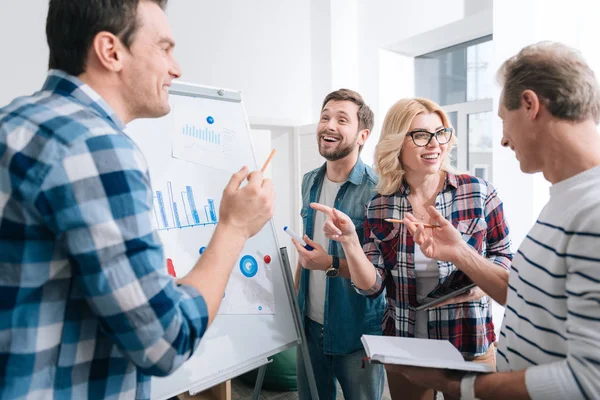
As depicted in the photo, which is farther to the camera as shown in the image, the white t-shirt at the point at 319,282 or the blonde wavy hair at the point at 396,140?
the white t-shirt at the point at 319,282

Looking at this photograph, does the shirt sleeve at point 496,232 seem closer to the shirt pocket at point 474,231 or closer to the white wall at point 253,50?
the shirt pocket at point 474,231

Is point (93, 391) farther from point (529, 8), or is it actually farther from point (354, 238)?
point (529, 8)

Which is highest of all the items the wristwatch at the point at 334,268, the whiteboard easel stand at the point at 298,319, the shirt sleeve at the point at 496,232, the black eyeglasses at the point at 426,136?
the black eyeglasses at the point at 426,136

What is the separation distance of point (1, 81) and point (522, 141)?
266 cm

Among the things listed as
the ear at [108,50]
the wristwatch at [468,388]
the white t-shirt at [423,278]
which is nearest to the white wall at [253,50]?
the white t-shirt at [423,278]

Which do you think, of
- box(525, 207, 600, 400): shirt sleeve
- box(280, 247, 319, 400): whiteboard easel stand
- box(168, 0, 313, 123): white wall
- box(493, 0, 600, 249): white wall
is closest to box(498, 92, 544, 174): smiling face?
box(525, 207, 600, 400): shirt sleeve

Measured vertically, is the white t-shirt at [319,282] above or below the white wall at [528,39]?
below

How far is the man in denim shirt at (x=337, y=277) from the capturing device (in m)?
1.48

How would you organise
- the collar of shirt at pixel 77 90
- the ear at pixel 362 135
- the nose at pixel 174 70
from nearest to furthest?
the collar of shirt at pixel 77 90 → the nose at pixel 174 70 → the ear at pixel 362 135

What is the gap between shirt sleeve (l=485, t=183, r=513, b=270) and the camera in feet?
4.31

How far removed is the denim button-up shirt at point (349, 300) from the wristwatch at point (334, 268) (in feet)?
0.28

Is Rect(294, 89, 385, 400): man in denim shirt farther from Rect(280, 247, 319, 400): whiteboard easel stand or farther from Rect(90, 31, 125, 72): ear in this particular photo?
Rect(90, 31, 125, 72): ear

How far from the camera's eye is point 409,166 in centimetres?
145

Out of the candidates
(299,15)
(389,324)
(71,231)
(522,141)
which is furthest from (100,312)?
(299,15)
